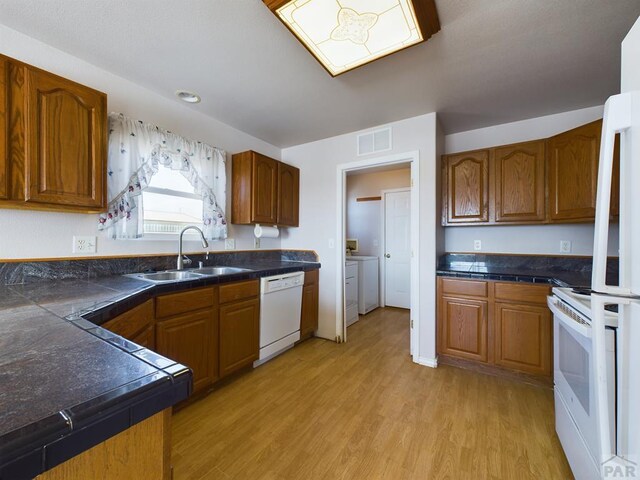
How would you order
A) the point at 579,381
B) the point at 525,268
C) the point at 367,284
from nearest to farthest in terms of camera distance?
the point at 579,381
the point at 525,268
the point at 367,284

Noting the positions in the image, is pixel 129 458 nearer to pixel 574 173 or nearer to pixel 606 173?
pixel 606 173

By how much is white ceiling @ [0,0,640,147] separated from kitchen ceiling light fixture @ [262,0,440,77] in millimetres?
169

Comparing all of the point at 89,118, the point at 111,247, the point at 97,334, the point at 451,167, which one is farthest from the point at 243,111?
the point at 97,334

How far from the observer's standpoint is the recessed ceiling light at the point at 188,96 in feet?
7.06

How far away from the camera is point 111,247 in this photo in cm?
191

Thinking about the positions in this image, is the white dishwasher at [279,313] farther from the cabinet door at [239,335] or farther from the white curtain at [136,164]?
the white curtain at [136,164]

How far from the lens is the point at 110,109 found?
75.4 inches

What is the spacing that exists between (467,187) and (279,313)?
7.07 feet

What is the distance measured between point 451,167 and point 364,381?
213cm

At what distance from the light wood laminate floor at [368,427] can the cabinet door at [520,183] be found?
142 cm

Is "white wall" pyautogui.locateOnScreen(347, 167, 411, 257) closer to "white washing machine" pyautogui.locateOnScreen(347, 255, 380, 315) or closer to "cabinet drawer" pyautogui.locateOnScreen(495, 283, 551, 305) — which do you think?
"white washing machine" pyautogui.locateOnScreen(347, 255, 380, 315)

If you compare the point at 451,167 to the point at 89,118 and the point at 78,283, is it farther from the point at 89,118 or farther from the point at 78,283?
the point at 78,283

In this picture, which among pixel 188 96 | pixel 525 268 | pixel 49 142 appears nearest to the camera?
pixel 49 142

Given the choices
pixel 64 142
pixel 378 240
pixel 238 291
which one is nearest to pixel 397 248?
pixel 378 240
